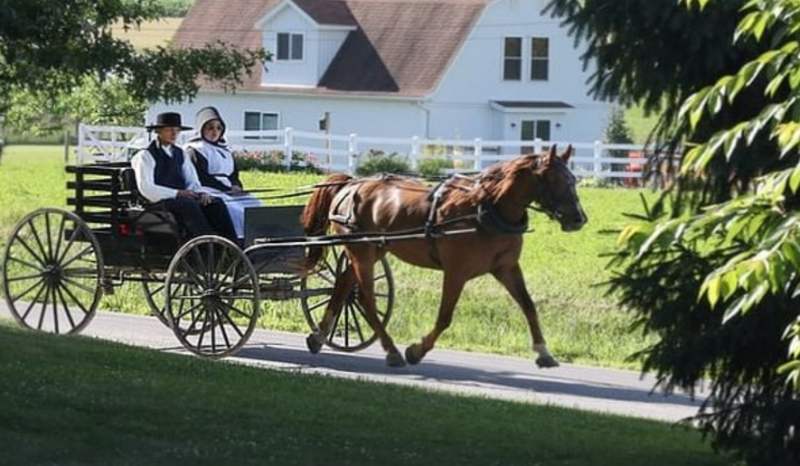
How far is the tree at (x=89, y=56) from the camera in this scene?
1018cm

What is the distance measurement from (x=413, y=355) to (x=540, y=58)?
40.5 meters

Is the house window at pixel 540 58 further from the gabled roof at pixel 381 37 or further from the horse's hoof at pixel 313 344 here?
the horse's hoof at pixel 313 344

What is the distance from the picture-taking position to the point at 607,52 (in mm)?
9203

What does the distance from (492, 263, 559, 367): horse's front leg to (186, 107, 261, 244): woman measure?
2.48 metres

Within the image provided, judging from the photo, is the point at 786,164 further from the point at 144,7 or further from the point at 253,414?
the point at 144,7

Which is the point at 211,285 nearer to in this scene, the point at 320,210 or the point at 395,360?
the point at 320,210

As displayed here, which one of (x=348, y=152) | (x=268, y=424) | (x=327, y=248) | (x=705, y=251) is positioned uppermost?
(x=348, y=152)

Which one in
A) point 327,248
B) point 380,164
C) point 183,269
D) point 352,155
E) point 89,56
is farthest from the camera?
point 352,155

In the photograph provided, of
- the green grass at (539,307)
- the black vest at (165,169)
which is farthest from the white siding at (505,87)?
the black vest at (165,169)

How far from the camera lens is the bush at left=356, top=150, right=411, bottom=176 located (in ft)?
132

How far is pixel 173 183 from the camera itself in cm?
1648

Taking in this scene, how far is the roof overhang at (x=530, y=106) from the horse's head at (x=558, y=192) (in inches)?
1567

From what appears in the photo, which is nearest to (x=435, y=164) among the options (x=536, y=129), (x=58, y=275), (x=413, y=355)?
(x=536, y=129)

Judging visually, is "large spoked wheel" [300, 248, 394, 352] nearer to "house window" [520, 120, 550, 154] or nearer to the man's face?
the man's face
